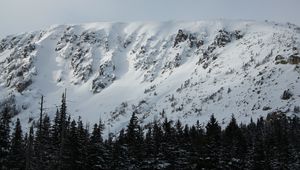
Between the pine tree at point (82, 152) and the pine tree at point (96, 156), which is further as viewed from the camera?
the pine tree at point (96, 156)

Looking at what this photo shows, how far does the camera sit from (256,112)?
175 metres

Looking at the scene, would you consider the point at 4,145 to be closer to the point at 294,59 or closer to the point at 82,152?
the point at 82,152

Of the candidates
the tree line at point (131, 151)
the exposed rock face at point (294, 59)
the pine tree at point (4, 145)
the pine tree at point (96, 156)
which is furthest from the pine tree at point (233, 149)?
the exposed rock face at point (294, 59)

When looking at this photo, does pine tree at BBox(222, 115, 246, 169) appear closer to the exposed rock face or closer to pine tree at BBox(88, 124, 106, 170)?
pine tree at BBox(88, 124, 106, 170)

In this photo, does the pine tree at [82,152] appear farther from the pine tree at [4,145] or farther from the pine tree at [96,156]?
the pine tree at [4,145]

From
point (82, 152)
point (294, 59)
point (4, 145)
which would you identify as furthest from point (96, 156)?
point (294, 59)

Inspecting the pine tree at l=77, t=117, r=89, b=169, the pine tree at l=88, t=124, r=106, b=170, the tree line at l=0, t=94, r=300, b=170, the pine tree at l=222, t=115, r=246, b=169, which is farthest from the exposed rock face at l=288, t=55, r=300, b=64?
the pine tree at l=77, t=117, r=89, b=169

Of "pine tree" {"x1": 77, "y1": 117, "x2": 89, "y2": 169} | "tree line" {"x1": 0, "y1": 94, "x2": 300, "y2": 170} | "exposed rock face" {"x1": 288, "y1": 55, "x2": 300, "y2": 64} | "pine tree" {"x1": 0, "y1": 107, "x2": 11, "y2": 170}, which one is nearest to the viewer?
"pine tree" {"x1": 0, "y1": 107, "x2": 11, "y2": 170}

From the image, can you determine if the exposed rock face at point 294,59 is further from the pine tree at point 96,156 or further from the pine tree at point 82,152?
the pine tree at point 82,152

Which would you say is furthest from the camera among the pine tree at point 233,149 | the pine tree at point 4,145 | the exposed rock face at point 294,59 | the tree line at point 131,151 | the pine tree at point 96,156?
the exposed rock face at point 294,59

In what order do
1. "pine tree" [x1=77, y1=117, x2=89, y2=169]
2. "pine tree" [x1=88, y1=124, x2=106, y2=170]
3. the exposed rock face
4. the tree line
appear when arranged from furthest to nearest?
the exposed rock face < "pine tree" [x1=88, y1=124, x2=106, y2=170] < "pine tree" [x1=77, y1=117, x2=89, y2=169] < the tree line

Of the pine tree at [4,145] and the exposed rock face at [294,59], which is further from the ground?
the exposed rock face at [294,59]

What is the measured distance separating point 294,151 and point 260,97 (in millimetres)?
98490

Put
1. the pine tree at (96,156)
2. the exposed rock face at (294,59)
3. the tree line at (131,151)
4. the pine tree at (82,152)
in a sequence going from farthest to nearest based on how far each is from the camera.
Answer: the exposed rock face at (294,59), the pine tree at (96,156), the pine tree at (82,152), the tree line at (131,151)
